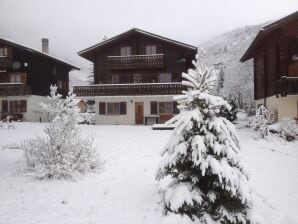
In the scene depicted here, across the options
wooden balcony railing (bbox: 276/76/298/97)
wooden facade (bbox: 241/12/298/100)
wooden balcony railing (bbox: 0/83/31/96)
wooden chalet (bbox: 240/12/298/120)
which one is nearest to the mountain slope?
wooden facade (bbox: 241/12/298/100)

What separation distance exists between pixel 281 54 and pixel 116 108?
15.2m

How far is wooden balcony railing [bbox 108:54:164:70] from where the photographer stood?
2953 centimetres

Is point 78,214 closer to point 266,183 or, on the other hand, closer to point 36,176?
point 36,176

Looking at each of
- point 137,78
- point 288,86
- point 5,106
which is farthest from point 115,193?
point 5,106

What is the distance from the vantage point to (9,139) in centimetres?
1719

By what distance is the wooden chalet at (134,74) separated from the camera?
2900 cm

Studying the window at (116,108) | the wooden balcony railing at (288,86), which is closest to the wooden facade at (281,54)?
the wooden balcony railing at (288,86)

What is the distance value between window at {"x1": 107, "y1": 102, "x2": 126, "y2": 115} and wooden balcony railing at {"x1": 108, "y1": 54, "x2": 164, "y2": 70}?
3429 mm

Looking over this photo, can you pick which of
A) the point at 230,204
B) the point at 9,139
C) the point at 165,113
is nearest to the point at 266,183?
the point at 230,204

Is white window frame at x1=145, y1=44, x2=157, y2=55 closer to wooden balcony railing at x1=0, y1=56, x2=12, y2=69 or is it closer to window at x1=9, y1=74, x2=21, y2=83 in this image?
window at x1=9, y1=74, x2=21, y2=83

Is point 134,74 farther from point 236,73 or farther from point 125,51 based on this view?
point 236,73

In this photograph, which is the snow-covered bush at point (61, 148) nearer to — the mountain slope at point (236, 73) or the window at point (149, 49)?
the window at point (149, 49)

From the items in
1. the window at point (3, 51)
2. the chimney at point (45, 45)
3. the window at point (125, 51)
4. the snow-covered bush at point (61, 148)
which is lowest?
the snow-covered bush at point (61, 148)

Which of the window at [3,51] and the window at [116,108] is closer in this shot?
the window at [116,108]
